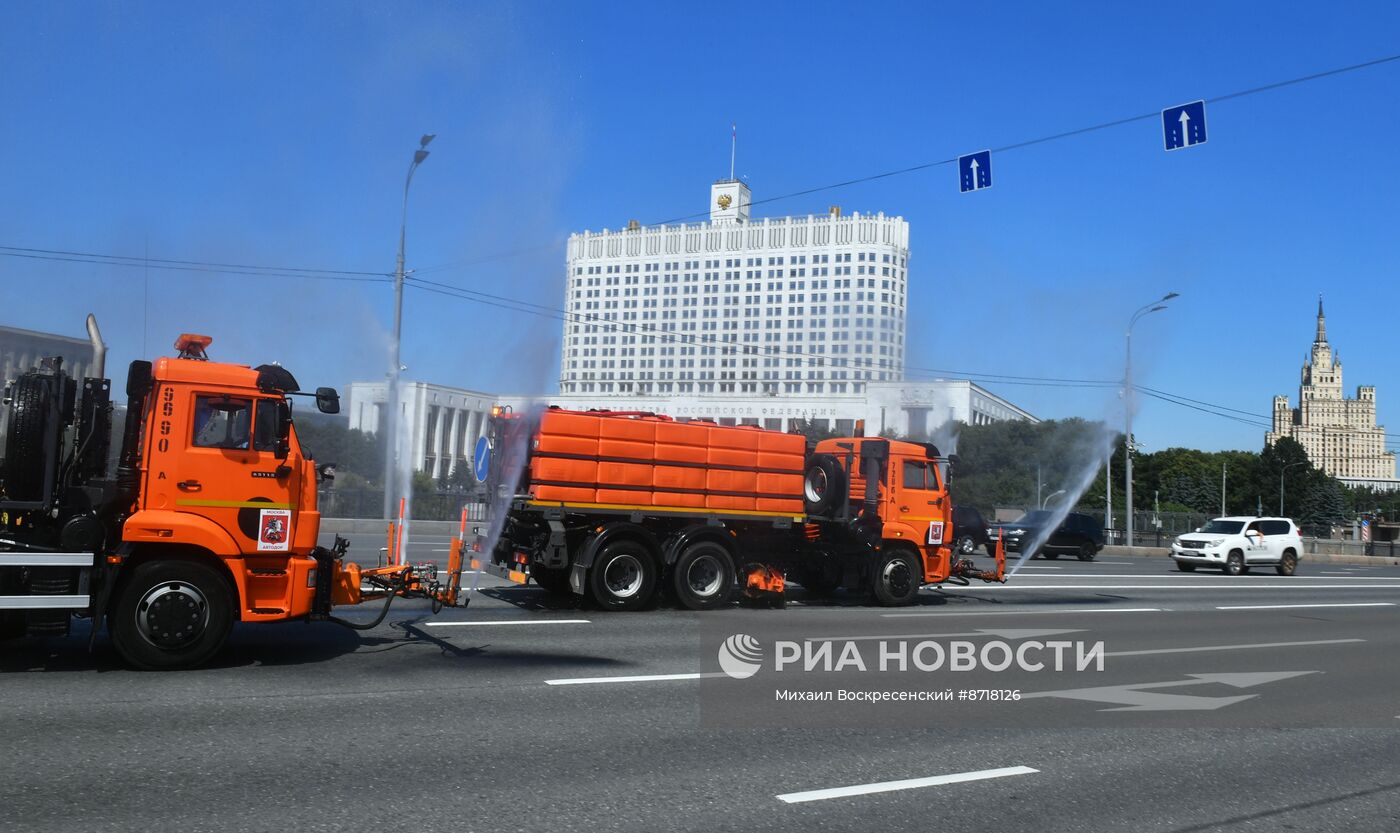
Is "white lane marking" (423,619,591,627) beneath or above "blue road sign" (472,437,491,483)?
beneath

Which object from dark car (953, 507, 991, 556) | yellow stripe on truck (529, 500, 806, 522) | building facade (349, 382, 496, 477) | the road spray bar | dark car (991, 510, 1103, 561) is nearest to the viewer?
the road spray bar

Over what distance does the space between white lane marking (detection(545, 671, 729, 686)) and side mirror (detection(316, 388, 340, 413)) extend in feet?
10.1

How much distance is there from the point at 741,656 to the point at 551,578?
4632 mm

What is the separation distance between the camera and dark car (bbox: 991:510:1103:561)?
33.2 m

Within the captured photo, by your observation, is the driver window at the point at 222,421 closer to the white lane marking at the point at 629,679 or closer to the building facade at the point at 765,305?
the white lane marking at the point at 629,679

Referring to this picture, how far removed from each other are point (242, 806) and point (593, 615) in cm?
833

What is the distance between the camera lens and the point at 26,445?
8.56m

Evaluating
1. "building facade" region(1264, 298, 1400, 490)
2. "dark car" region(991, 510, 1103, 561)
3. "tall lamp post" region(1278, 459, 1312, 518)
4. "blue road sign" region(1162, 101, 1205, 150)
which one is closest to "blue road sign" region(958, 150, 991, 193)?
"blue road sign" region(1162, 101, 1205, 150)

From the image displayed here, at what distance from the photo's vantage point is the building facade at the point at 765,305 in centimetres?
2889

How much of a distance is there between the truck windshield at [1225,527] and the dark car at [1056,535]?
149 inches

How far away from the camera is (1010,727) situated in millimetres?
7699

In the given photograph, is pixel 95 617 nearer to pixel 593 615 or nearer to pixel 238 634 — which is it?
pixel 238 634

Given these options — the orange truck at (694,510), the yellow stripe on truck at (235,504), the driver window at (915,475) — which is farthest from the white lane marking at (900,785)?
the driver window at (915,475)

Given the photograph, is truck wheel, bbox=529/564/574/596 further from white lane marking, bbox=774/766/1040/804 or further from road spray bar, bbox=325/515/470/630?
white lane marking, bbox=774/766/1040/804
